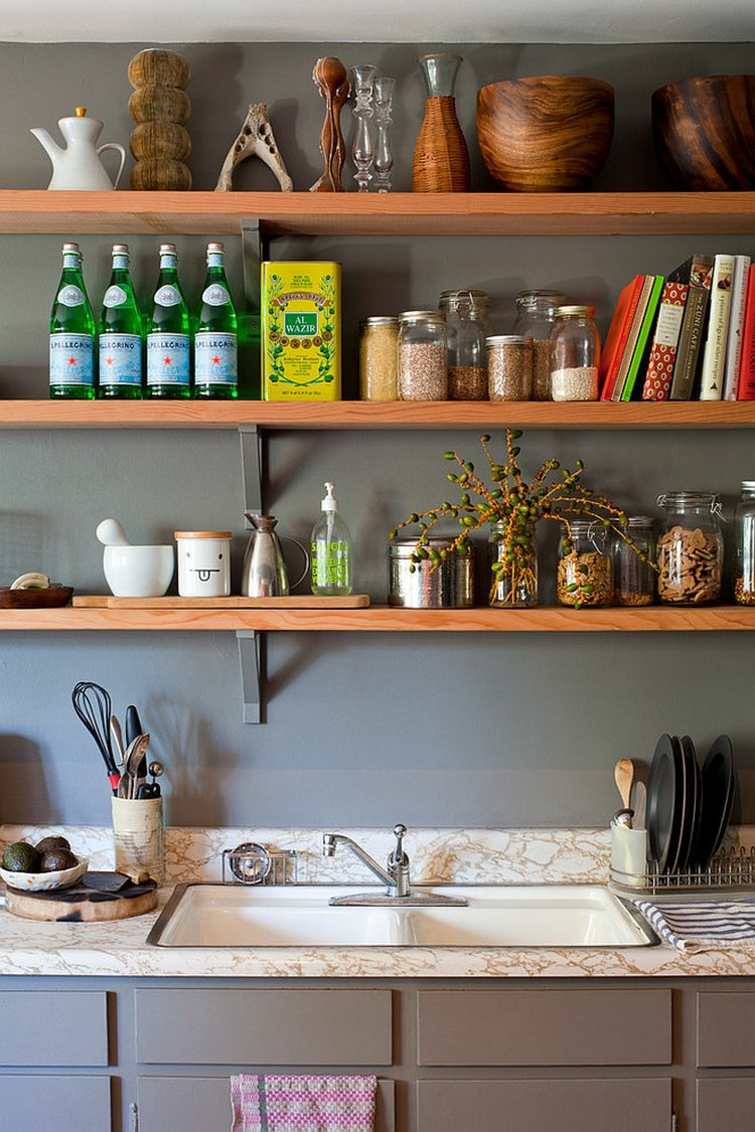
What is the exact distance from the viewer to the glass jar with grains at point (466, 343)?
2361mm

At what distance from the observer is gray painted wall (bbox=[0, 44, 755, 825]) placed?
2.52 meters

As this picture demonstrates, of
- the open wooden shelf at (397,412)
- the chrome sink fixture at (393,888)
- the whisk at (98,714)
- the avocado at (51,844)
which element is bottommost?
the chrome sink fixture at (393,888)

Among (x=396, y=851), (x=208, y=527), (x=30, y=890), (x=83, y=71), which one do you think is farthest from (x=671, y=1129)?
(x=83, y=71)

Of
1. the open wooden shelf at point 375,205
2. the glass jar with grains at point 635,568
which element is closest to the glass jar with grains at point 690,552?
the glass jar with grains at point 635,568

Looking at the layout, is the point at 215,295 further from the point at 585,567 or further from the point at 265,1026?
the point at 265,1026

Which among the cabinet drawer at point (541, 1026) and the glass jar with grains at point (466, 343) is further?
the glass jar with grains at point (466, 343)

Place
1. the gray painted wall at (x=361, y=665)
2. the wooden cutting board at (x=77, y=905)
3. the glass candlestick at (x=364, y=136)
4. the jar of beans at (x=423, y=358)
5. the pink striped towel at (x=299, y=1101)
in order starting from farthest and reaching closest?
1. the gray painted wall at (x=361, y=665)
2. the glass candlestick at (x=364, y=136)
3. the jar of beans at (x=423, y=358)
4. the wooden cutting board at (x=77, y=905)
5. the pink striped towel at (x=299, y=1101)

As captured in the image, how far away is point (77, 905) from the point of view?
2205 mm

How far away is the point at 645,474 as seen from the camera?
2527 millimetres

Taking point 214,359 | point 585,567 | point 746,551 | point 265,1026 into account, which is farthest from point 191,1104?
point 746,551

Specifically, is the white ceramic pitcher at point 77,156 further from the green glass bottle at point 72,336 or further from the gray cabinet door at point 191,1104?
the gray cabinet door at point 191,1104

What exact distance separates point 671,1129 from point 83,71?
2257mm

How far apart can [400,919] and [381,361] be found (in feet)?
3.49

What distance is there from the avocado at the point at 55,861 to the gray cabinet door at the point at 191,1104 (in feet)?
1.40
